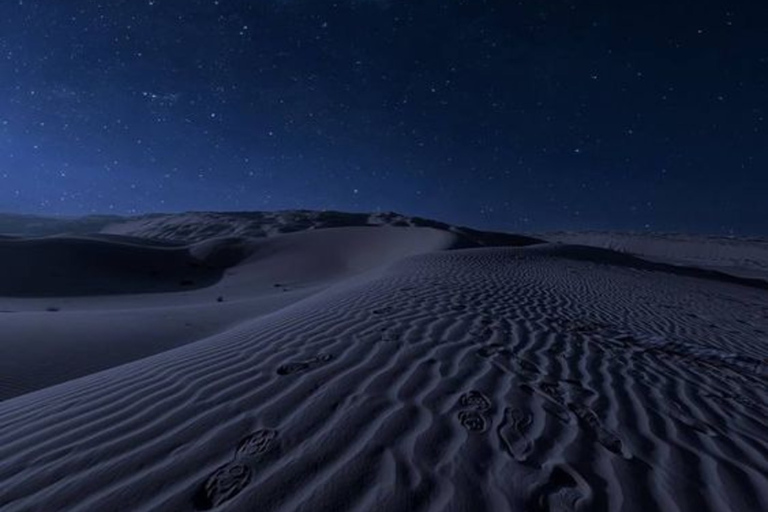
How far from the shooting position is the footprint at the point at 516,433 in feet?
8.46

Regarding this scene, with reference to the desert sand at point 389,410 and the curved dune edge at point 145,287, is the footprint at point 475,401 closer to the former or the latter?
the desert sand at point 389,410

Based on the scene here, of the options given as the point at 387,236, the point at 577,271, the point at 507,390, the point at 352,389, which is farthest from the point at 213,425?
the point at 387,236

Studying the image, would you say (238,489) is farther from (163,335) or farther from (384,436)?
(163,335)

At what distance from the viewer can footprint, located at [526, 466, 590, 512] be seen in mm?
2119

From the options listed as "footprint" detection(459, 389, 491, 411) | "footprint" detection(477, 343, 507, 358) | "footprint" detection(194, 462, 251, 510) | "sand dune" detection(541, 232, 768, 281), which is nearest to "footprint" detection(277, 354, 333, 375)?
"footprint" detection(459, 389, 491, 411)

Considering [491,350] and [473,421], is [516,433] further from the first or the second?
[491,350]

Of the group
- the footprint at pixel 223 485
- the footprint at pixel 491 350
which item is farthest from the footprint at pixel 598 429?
the footprint at pixel 223 485

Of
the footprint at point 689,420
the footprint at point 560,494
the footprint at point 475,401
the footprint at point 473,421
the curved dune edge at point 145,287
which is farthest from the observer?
the curved dune edge at point 145,287

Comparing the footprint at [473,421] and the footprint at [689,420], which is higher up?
the footprint at [473,421]

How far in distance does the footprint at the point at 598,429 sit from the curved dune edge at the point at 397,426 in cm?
1

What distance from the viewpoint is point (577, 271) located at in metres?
15.7

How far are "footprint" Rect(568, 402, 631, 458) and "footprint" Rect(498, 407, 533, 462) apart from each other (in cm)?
41

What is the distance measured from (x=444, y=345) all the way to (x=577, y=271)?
41.5 ft

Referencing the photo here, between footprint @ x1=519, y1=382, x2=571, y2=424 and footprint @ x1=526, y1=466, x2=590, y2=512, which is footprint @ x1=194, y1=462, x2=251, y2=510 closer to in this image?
footprint @ x1=526, y1=466, x2=590, y2=512
